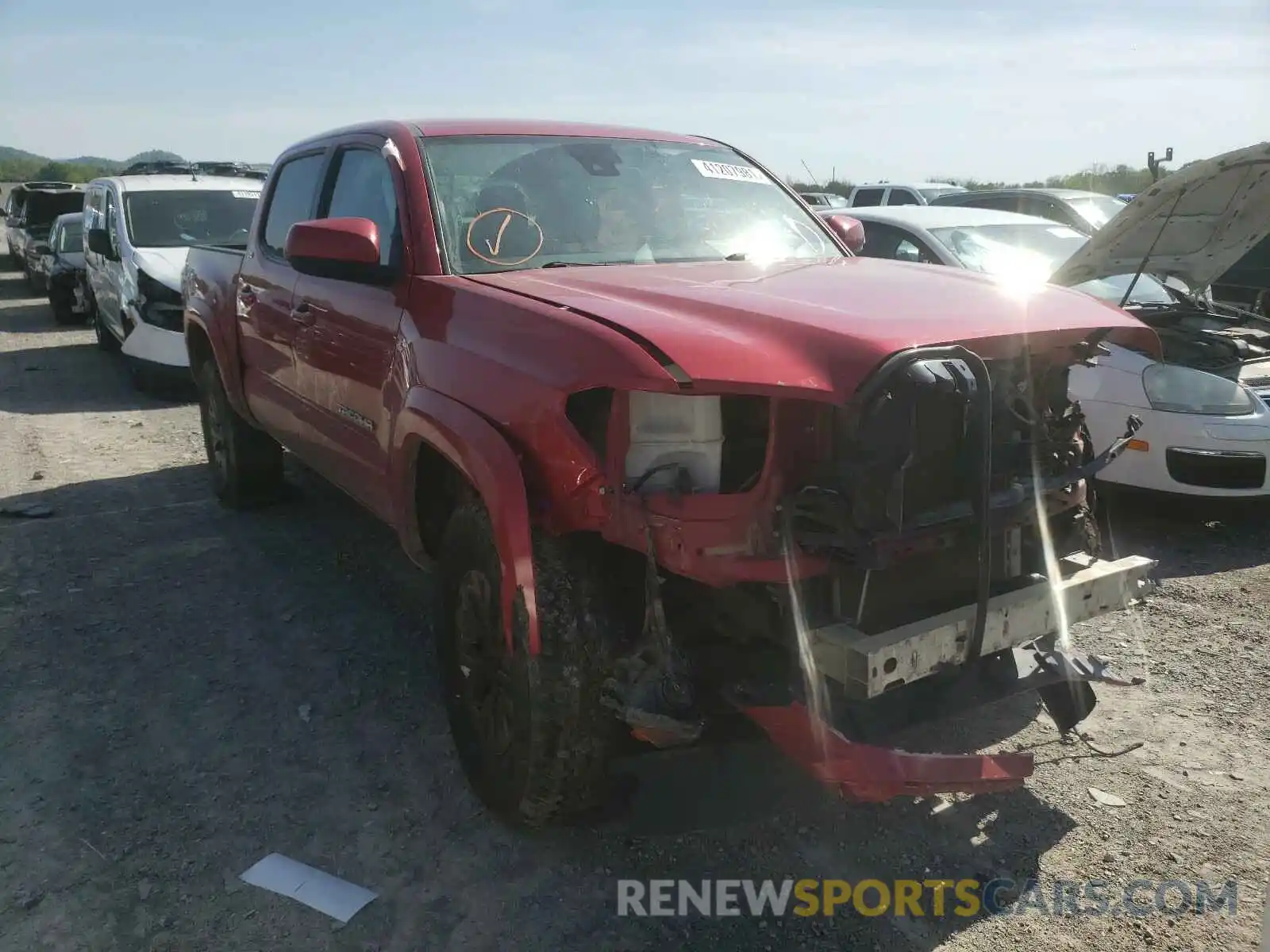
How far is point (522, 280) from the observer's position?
320 centimetres

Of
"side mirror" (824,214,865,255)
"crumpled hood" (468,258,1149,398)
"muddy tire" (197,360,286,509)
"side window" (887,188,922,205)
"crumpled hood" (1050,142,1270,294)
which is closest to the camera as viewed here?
"crumpled hood" (468,258,1149,398)

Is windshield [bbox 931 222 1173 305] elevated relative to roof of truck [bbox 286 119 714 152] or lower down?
lower down

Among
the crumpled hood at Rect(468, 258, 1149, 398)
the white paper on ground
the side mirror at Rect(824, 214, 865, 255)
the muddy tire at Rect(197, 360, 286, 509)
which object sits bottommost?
the white paper on ground

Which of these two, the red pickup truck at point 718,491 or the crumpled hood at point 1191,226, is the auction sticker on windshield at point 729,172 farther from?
the crumpled hood at point 1191,226

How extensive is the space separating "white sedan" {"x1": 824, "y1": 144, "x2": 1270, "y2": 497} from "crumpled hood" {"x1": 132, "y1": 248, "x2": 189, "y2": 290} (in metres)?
7.30

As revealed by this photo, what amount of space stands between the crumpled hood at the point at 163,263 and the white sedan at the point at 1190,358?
23.9ft

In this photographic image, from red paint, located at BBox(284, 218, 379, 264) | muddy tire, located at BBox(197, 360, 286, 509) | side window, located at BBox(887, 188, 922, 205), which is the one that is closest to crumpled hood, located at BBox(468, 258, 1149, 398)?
red paint, located at BBox(284, 218, 379, 264)

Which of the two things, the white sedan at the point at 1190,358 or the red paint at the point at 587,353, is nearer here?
the red paint at the point at 587,353

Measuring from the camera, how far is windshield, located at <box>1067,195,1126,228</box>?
423 inches

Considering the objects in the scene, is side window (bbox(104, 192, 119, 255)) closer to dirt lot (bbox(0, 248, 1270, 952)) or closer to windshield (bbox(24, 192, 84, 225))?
dirt lot (bbox(0, 248, 1270, 952))

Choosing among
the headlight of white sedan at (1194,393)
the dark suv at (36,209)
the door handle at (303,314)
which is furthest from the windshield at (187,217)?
the dark suv at (36,209)

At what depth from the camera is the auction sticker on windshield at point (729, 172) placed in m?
4.18

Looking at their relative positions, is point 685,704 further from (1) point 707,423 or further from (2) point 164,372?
(2) point 164,372

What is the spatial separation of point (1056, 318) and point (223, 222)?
31.6ft
